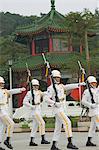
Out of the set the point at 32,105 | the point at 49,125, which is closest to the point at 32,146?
the point at 32,105

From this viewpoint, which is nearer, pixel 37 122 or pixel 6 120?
pixel 6 120

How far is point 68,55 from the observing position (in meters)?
31.2

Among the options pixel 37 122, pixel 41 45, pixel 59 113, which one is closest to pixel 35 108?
pixel 37 122

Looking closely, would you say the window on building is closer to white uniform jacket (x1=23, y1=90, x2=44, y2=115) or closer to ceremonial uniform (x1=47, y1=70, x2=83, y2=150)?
white uniform jacket (x1=23, y1=90, x2=44, y2=115)

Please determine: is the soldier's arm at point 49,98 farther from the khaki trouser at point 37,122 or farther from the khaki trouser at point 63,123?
the khaki trouser at point 37,122

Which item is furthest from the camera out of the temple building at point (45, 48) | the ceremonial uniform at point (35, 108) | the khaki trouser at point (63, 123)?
the temple building at point (45, 48)

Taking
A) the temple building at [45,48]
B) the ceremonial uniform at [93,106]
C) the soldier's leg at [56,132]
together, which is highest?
the temple building at [45,48]

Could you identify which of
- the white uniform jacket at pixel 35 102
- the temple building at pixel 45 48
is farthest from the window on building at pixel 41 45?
the white uniform jacket at pixel 35 102

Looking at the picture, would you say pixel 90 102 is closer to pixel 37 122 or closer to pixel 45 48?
pixel 37 122

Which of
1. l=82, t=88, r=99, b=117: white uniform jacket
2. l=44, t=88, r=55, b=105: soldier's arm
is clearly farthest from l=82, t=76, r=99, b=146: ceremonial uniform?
l=44, t=88, r=55, b=105: soldier's arm

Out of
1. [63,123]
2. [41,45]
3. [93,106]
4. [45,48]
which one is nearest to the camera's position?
[63,123]

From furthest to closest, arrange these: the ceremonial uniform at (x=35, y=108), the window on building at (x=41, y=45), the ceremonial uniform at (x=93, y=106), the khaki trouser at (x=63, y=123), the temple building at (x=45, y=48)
A: the window on building at (x=41, y=45)
the temple building at (x=45, y=48)
the ceremonial uniform at (x=35, y=108)
the ceremonial uniform at (x=93, y=106)
the khaki trouser at (x=63, y=123)

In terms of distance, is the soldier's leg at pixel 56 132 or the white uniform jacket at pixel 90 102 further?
the white uniform jacket at pixel 90 102

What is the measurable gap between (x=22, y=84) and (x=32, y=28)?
4.44 metres
